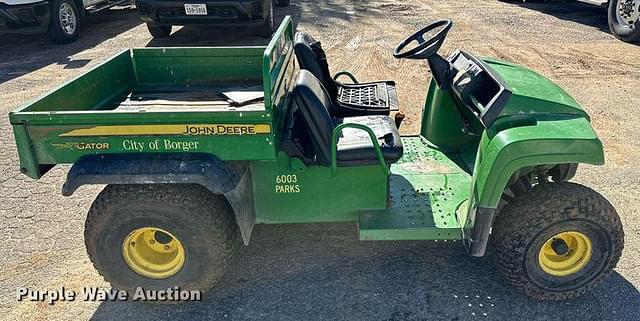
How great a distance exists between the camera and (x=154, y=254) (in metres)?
3.10

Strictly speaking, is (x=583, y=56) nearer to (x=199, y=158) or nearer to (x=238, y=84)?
(x=238, y=84)

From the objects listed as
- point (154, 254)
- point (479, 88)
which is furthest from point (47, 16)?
point (479, 88)

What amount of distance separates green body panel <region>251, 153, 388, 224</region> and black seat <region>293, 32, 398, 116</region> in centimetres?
80

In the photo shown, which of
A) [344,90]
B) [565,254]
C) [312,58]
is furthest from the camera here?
[344,90]

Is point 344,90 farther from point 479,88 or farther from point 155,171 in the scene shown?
point 155,171

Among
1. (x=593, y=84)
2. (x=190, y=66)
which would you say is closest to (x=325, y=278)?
(x=190, y=66)

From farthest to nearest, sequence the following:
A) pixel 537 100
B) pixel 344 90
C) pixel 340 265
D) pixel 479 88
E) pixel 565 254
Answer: pixel 344 90
pixel 340 265
pixel 479 88
pixel 565 254
pixel 537 100

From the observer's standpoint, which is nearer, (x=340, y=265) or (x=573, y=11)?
(x=340, y=265)

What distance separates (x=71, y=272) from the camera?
335 cm

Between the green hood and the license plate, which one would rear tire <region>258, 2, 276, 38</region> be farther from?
the green hood

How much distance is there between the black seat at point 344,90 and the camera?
3.72m

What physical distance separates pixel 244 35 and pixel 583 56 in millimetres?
5744

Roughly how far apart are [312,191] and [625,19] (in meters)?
8.39

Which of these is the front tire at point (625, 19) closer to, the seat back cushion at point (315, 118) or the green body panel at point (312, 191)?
the green body panel at point (312, 191)
